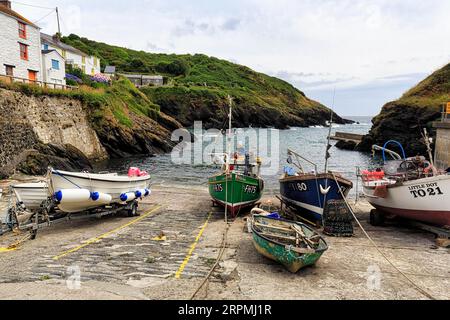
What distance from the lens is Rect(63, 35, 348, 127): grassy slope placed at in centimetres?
10450

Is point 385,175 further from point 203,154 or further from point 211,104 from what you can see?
point 211,104

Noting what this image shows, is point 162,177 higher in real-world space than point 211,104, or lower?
lower

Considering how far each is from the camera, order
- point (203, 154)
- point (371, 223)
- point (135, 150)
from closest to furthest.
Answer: point (371, 223) < point (135, 150) < point (203, 154)

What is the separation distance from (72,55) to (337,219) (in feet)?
185

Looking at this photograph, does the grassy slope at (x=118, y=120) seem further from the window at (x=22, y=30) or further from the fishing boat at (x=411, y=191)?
the fishing boat at (x=411, y=191)

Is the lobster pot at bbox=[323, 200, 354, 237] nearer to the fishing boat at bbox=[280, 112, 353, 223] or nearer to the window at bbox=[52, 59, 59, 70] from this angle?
the fishing boat at bbox=[280, 112, 353, 223]

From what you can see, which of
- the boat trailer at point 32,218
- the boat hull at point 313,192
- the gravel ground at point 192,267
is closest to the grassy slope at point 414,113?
the boat hull at point 313,192

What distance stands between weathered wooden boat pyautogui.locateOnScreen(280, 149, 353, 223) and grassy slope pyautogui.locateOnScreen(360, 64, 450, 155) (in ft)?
123

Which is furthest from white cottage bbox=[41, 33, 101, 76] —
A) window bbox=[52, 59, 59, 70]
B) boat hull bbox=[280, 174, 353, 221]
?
boat hull bbox=[280, 174, 353, 221]

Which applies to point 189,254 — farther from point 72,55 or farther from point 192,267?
point 72,55

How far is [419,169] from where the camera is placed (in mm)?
14414

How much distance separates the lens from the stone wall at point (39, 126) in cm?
2711
